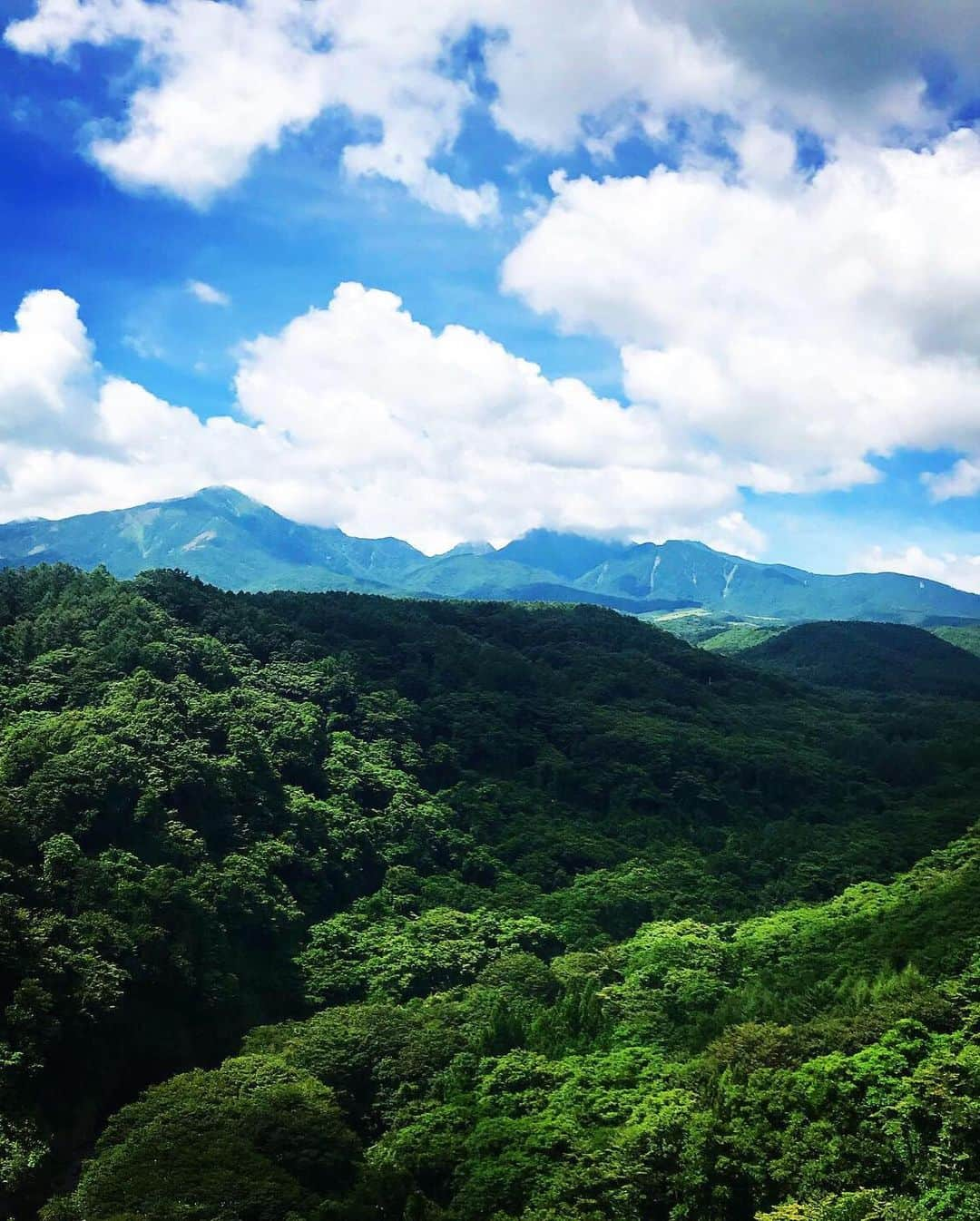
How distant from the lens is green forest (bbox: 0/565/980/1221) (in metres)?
26.7

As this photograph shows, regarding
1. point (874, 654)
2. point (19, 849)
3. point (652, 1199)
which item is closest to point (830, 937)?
point (652, 1199)

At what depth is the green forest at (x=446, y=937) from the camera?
87.7 ft

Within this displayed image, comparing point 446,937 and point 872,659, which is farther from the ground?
point 872,659

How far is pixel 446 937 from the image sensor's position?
162ft

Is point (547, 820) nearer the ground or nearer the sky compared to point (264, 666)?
nearer the ground

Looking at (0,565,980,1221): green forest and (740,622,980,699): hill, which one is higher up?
(740,622,980,699): hill

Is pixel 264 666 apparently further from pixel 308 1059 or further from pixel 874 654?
pixel 874 654

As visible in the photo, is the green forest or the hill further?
the hill

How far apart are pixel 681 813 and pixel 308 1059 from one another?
41.9 metres

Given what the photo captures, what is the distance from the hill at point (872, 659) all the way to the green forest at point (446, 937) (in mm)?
51645

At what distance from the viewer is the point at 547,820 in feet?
221

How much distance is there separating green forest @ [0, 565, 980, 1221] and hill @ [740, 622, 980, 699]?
A: 51.6 metres

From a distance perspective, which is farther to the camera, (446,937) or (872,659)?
(872,659)

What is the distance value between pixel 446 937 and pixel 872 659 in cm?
12444
